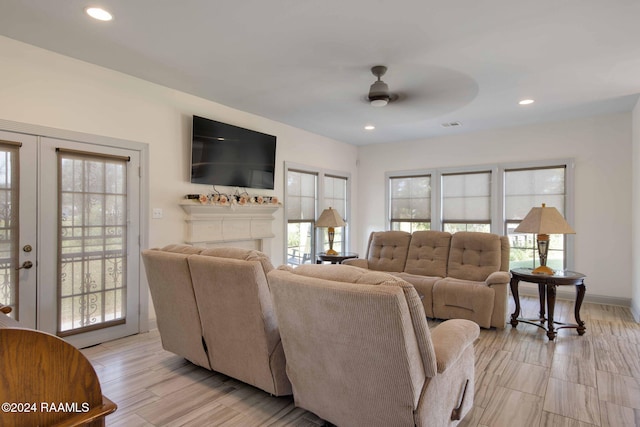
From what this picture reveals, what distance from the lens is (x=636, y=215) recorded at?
4.34 metres

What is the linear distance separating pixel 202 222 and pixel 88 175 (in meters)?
1.26

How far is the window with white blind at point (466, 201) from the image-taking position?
19.0ft

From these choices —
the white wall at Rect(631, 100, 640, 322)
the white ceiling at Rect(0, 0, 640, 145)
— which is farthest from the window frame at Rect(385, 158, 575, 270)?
the white ceiling at Rect(0, 0, 640, 145)

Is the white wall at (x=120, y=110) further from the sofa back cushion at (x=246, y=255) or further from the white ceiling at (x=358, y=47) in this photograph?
the sofa back cushion at (x=246, y=255)

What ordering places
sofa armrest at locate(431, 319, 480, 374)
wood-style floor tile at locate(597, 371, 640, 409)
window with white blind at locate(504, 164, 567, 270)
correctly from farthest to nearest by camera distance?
window with white blind at locate(504, 164, 567, 270)
wood-style floor tile at locate(597, 371, 640, 409)
sofa armrest at locate(431, 319, 480, 374)

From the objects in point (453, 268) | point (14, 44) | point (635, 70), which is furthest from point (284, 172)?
point (635, 70)

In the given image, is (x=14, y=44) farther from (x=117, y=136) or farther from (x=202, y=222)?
(x=202, y=222)

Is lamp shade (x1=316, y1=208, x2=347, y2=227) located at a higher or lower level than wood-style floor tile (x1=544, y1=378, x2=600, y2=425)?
higher

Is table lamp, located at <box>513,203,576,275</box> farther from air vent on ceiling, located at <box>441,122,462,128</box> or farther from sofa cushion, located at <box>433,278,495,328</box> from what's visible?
air vent on ceiling, located at <box>441,122,462,128</box>

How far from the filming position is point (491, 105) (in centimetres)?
440

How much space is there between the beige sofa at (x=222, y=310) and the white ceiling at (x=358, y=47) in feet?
5.50

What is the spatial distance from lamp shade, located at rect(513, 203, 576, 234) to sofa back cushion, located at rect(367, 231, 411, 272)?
149cm

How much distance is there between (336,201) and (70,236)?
4358 millimetres

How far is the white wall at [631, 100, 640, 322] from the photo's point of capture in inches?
163
